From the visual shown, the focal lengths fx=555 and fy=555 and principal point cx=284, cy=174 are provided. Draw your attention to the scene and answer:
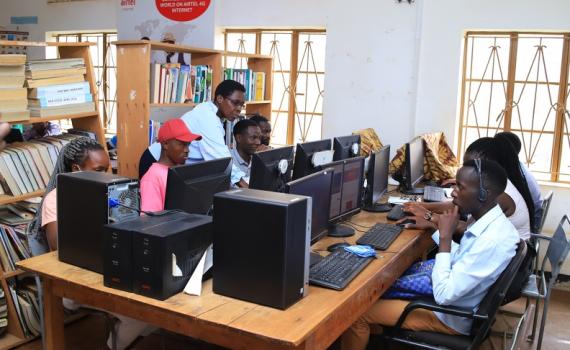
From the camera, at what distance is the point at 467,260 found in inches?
93.4

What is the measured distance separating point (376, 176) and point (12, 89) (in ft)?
7.46

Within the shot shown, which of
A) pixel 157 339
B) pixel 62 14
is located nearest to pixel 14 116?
pixel 157 339

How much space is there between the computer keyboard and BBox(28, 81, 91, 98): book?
2469mm

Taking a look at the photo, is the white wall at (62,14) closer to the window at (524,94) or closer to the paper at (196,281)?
the window at (524,94)

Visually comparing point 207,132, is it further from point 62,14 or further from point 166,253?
point 62,14

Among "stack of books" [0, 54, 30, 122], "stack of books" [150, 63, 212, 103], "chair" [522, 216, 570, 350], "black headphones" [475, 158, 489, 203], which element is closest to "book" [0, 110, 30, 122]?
"stack of books" [0, 54, 30, 122]

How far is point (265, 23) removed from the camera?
5.95m

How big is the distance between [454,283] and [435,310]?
0.15 metres

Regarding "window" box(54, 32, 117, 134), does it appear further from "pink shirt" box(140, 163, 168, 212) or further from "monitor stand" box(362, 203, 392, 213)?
A: "pink shirt" box(140, 163, 168, 212)

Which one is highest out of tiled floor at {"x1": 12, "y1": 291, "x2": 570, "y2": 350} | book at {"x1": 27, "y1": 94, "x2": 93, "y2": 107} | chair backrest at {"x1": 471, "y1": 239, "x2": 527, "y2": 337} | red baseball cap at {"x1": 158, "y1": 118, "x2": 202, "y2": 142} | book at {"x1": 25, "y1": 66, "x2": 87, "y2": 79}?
book at {"x1": 25, "y1": 66, "x2": 87, "y2": 79}

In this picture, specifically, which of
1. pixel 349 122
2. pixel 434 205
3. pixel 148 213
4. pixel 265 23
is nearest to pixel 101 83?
pixel 265 23

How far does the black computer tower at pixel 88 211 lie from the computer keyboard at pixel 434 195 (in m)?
2.37

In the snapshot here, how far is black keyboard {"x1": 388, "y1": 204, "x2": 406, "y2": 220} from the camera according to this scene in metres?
3.46

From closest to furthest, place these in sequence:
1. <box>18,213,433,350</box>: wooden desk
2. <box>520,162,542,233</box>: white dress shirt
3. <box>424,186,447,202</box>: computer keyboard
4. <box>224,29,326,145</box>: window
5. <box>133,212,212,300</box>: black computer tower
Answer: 1. <box>18,213,433,350</box>: wooden desk
2. <box>133,212,212,300</box>: black computer tower
3. <box>520,162,542,233</box>: white dress shirt
4. <box>424,186,447,202</box>: computer keyboard
5. <box>224,29,326,145</box>: window
